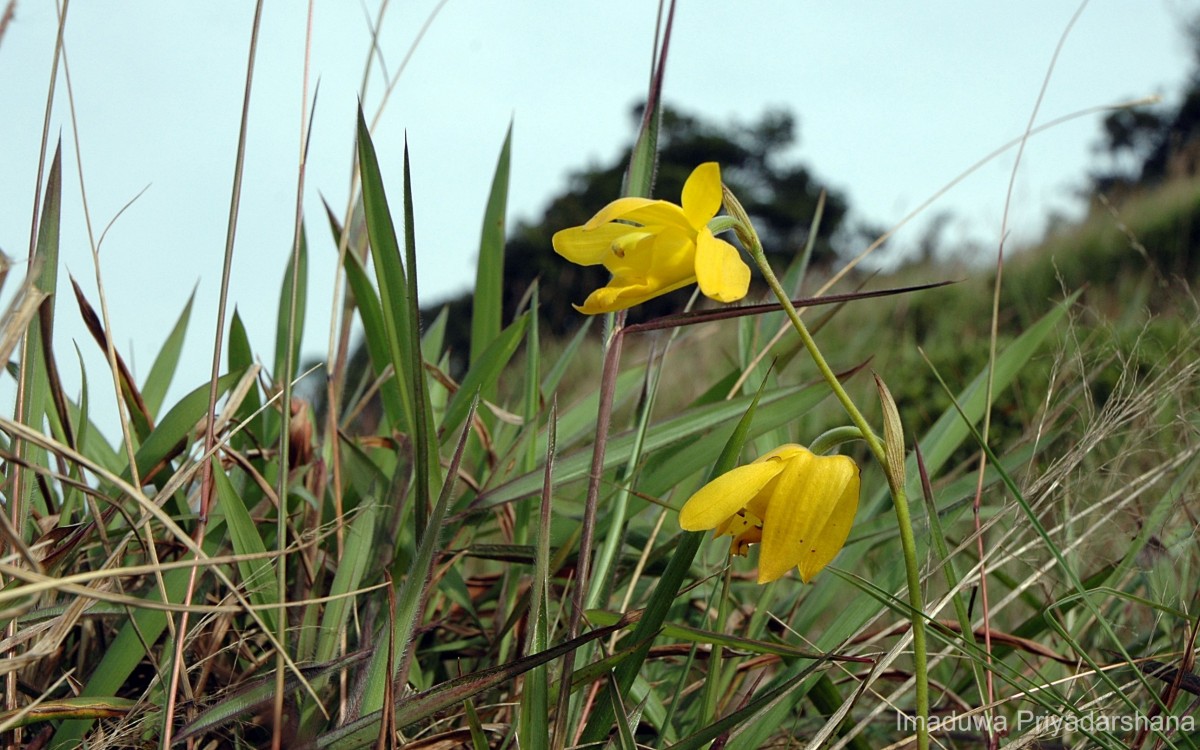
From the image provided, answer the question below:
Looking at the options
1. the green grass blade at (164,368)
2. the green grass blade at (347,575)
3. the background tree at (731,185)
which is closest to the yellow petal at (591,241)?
the green grass blade at (347,575)

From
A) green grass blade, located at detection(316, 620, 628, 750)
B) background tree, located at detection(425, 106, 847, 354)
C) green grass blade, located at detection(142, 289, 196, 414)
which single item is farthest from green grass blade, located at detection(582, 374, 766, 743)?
background tree, located at detection(425, 106, 847, 354)

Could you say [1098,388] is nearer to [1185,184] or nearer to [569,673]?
[569,673]

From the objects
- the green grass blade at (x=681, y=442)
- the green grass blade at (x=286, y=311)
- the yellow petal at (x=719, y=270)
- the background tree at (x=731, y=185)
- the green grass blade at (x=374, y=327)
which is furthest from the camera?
the background tree at (x=731, y=185)

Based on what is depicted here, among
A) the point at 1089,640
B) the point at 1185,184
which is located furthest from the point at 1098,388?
the point at 1185,184

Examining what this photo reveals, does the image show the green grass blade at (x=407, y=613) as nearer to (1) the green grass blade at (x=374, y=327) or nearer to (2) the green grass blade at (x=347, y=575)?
(2) the green grass blade at (x=347, y=575)

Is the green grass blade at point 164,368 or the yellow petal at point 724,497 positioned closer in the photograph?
the yellow petal at point 724,497

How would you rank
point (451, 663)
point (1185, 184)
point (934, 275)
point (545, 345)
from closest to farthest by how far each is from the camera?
point (451, 663) < point (545, 345) < point (934, 275) < point (1185, 184)

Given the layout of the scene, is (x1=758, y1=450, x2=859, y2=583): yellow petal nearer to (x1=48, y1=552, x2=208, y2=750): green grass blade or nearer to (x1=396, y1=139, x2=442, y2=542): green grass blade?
(x1=396, y1=139, x2=442, y2=542): green grass blade

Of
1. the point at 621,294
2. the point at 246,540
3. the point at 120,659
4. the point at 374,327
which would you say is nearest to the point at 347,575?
the point at 246,540
